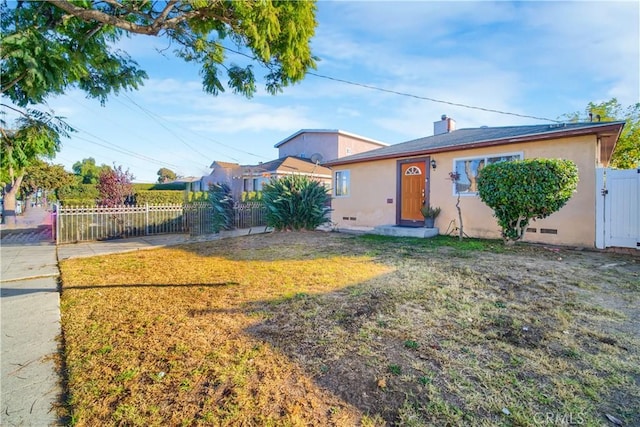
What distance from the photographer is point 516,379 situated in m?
2.20

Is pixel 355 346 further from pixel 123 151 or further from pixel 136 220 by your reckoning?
pixel 123 151

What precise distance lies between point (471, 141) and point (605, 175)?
3224 millimetres

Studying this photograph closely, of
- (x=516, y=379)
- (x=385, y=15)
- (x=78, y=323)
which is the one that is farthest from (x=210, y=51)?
(x=516, y=379)

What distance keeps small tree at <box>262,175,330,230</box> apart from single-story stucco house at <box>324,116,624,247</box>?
76.4 inches

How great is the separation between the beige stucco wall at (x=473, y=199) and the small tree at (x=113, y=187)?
883cm

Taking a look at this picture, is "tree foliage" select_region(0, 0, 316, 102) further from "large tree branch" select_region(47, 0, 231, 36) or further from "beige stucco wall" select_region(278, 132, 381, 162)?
"beige stucco wall" select_region(278, 132, 381, 162)

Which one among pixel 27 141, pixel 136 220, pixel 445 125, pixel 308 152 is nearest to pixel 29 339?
pixel 27 141

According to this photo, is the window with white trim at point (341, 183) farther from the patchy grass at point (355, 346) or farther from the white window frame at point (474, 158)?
the patchy grass at point (355, 346)

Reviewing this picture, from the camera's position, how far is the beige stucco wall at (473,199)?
736 cm

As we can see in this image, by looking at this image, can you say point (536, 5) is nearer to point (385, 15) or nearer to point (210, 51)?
point (385, 15)

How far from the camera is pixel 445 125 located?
13.8 meters

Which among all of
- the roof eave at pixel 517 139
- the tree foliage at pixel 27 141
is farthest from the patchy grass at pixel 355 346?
the roof eave at pixel 517 139

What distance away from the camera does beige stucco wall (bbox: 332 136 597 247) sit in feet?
24.1

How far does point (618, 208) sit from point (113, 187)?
1589cm
